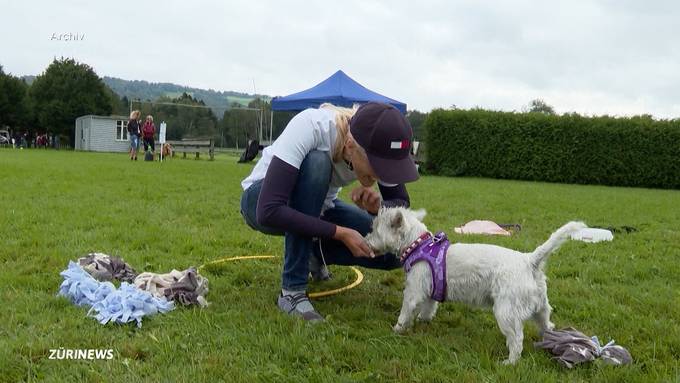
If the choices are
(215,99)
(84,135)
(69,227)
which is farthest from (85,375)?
(215,99)

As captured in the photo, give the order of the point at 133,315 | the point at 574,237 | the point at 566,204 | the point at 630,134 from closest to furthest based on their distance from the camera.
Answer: the point at 133,315 < the point at 574,237 < the point at 566,204 < the point at 630,134

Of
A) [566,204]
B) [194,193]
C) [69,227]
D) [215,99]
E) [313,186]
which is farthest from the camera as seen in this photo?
[215,99]

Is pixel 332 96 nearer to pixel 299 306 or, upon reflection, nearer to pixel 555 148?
pixel 555 148

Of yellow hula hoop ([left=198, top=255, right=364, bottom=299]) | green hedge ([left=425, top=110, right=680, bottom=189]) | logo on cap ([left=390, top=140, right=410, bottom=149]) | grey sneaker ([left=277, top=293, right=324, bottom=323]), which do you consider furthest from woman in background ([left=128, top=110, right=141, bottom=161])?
logo on cap ([left=390, top=140, right=410, bottom=149])

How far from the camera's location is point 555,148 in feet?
66.5

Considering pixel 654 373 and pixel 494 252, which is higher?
pixel 494 252

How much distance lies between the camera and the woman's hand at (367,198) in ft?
12.5

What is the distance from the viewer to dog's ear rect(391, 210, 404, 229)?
136 inches

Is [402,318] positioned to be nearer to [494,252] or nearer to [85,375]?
[494,252]

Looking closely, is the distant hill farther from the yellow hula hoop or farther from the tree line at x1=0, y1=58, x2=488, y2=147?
the yellow hula hoop

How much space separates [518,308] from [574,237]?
3.83 metres

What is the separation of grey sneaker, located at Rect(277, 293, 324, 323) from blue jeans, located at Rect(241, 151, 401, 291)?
0.06 m

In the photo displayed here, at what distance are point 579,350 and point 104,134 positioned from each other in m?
40.0

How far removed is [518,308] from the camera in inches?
116
